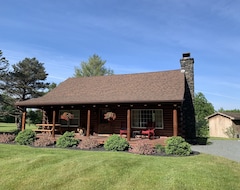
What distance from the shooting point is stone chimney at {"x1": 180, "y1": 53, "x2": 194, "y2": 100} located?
16.1 metres

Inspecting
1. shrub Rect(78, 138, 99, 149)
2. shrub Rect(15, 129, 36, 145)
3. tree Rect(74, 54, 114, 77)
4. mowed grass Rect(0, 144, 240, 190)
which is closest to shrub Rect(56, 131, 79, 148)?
shrub Rect(78, 138, 99, 149)

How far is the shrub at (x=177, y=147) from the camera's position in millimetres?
9262

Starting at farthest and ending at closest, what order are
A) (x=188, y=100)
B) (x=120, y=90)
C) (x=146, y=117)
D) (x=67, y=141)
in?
(x=188, y=100) → (x=120, y=90) → (x=146, y=117) → (x=67, y=141)

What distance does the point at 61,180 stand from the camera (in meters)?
6.25

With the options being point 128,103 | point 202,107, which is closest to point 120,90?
point 128,103

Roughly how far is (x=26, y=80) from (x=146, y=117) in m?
18.2

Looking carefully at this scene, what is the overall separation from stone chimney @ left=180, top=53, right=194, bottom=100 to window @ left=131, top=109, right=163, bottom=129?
4015mm

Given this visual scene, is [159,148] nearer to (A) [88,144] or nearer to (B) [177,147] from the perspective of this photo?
(B) [177,147]

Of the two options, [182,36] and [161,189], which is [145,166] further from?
[182,36]

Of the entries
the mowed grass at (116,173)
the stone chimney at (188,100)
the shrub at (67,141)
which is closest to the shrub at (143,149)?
the mowed grass at (116,173)

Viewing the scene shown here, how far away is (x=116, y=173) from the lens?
6.59 metres

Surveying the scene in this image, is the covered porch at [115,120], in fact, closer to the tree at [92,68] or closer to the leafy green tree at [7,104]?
the leafy green tree at [7,104]

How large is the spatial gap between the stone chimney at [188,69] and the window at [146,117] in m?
4.01

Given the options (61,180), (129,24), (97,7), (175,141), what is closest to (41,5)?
(97,7)
